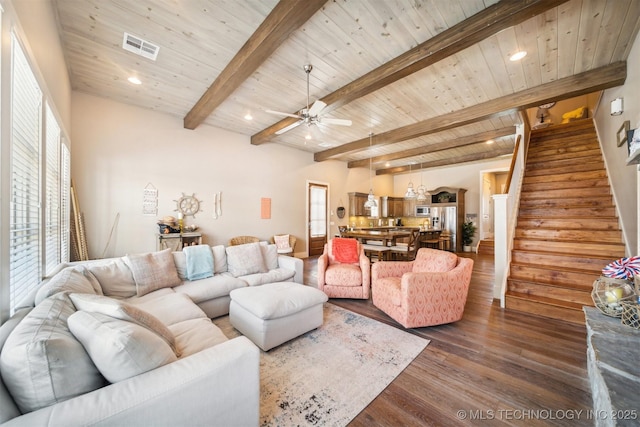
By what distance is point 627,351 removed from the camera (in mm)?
1354

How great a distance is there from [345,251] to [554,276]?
2.74 meters

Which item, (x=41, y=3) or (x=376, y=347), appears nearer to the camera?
(x=41, y=3)

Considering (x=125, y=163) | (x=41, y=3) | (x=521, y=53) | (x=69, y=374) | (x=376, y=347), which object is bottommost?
(x=376, y=347)

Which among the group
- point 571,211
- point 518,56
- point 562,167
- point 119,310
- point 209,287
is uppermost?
point 518,56

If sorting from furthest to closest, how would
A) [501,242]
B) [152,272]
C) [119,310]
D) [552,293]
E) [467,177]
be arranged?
[467,177]
[501,242]
[552,293]
[152,272]
[119,310]

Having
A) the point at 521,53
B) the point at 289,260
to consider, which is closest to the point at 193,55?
the point at 289,260

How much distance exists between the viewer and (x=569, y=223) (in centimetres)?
358

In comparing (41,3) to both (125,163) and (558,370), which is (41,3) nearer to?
(125,163)

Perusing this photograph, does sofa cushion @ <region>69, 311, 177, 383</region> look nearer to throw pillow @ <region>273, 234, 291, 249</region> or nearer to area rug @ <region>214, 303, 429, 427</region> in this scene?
area rug @ <region>214, 303, 429, 427</region>

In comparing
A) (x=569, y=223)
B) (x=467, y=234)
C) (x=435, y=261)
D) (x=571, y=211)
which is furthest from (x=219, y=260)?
(x=467, y=234)

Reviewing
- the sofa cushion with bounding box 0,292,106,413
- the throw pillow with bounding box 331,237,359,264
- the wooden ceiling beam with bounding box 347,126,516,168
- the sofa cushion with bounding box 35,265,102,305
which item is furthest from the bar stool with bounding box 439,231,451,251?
the sofa cushion with bounding box 0,292,106,413

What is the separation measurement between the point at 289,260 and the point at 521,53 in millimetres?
3781

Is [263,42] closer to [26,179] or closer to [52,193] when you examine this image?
[26,179]

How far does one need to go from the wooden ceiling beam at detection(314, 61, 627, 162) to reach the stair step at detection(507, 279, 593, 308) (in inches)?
98.3
